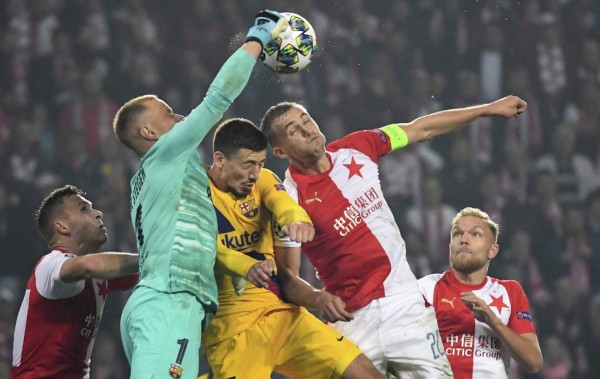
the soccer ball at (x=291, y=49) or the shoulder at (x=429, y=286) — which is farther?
the shoulder at (x=429, y=286)

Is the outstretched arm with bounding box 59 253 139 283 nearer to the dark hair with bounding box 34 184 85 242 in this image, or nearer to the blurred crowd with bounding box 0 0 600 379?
the dark hair with bounding box 34 184 85 242

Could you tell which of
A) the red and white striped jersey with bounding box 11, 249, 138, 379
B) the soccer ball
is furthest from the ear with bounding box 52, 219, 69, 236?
the soccer ball

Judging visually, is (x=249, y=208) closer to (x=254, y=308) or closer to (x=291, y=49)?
(x=254, y=308)

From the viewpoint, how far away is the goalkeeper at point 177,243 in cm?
398

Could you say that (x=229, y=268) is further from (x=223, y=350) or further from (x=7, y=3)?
(x=7, y=3)

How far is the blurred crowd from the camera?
8211mm

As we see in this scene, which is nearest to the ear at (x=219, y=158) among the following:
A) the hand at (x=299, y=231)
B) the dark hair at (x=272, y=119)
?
the dark hair at (x=272, y=119)

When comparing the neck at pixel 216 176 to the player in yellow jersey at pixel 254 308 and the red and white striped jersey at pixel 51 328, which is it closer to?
the player in yellow jersey at pixel 254 308

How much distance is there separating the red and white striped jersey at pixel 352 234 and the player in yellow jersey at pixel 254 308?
0.26 m

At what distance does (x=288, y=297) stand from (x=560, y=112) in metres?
5.38

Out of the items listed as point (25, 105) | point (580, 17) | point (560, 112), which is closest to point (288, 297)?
point (25, 105)

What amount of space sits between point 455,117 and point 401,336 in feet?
3.86

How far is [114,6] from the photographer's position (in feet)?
29.5

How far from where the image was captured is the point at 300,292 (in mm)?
4457
